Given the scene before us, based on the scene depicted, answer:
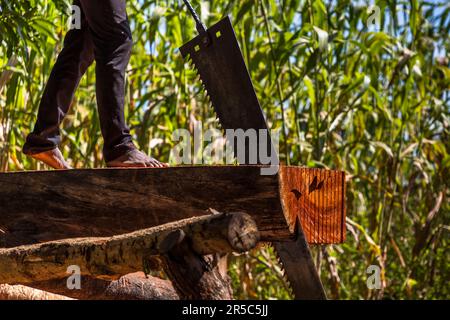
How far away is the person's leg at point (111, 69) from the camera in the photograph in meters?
2.48

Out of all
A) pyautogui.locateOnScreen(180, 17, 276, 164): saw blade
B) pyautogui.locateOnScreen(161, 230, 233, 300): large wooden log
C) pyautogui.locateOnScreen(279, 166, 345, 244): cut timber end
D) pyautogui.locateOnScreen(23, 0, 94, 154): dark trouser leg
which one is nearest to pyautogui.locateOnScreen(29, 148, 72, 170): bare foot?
pyautogui.locateOnScreen(23, 0, 94, 154): dark trouser leg

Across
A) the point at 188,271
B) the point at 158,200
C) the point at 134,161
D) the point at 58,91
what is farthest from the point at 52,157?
the point at 188,271

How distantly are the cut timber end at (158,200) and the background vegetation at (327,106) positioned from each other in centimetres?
155

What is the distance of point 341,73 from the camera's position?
471 cm

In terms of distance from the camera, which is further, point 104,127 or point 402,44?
point 402,44

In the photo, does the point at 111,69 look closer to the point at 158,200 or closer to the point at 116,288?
the point at 158,200

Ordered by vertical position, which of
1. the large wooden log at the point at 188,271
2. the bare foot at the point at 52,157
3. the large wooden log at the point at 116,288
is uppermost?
the bare foot at the point at 52,157

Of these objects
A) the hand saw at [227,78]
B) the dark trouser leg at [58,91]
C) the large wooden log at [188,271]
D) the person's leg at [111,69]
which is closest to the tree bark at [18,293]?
the dark trouser leg at [58,91]

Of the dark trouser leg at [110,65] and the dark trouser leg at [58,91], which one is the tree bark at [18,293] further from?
the dark trouser leg at [110,65]

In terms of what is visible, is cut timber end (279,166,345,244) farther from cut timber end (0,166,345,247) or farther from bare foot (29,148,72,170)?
bare foot (29,148,72,170)

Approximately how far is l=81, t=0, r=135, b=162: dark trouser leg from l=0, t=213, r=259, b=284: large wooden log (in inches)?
19.5
